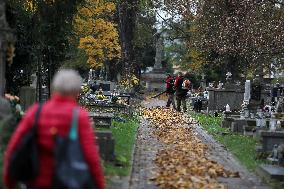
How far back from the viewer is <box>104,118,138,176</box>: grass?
36.4 feet

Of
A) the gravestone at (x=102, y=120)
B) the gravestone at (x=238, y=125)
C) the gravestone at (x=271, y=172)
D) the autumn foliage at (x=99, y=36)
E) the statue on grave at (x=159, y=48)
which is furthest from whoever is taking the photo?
the statue on grave at (x=159, y=48)

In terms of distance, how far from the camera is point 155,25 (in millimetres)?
61375

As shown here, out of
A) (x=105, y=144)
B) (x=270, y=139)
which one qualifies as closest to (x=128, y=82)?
(x=270, y=139)

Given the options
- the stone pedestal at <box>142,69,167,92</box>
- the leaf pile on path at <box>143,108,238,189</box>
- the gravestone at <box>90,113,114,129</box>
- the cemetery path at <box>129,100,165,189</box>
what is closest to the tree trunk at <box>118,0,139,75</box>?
the stone pedestal at <box>142,69,167,92</box>

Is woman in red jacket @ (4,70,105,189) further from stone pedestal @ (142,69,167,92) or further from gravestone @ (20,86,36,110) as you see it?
stone pedestal @ (142,69,167,92)

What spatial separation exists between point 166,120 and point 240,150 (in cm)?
899

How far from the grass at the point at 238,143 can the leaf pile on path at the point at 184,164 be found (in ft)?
2.13

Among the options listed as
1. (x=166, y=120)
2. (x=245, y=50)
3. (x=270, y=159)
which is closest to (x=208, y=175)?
(x=270, y=159)

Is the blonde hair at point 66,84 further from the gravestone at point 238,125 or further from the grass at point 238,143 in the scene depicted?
the gravestone at point 238,125

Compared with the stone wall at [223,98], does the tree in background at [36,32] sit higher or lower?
higher

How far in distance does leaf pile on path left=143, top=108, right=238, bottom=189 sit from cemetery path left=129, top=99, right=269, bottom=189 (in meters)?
0.16

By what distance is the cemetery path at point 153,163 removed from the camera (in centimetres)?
1052

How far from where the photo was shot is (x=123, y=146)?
14.6 meters

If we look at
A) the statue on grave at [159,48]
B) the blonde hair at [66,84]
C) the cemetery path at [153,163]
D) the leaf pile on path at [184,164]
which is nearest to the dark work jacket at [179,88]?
the leaf pile on path at [184,164]
